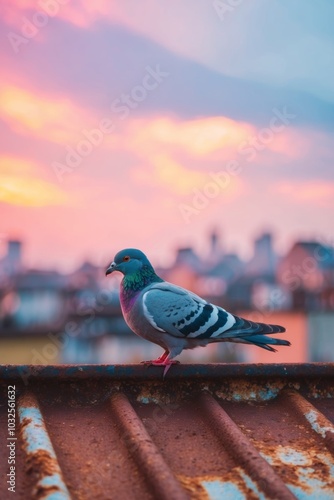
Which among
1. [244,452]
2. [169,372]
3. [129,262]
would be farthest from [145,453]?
[129,262]

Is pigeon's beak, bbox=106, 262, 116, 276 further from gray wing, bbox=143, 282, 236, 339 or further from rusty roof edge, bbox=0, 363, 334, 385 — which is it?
rusty roof edge, bbox=0, 363, 334, 385

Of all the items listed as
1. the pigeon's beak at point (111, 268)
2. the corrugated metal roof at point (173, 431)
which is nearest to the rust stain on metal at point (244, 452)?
the corrugated metal roof at point (173, 431)

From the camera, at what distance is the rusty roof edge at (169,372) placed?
2768mm

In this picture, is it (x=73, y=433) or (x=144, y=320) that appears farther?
(x=144, y=320)

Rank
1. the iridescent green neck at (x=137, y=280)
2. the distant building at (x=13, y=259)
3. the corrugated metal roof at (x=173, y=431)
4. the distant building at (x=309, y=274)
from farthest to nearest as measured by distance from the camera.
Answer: the distant building at (x=13, y=259), the distant building at (x=309, y=274), the iridescent green neck at (x=137, y=280), the corrugated metal roof at (x=173, y=431)

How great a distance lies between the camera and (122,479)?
2184 mm

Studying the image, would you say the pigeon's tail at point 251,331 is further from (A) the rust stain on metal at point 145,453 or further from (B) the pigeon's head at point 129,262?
(A) the rust stain on metal at point 145,453

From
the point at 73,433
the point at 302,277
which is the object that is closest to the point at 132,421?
the point at 73,433

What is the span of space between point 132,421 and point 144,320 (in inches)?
44.1

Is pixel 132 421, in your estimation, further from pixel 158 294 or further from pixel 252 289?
pixel 252 289

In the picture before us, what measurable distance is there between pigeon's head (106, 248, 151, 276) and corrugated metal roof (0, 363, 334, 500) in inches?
37.8

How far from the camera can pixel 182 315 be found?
11.9ft

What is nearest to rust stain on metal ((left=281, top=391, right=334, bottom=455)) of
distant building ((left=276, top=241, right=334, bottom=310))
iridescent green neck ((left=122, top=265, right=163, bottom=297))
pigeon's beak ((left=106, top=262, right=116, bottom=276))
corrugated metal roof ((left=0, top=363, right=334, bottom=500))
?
corrugated metal roof ((left=0, top=363, right=334, bottom=500))

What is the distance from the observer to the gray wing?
3607mm
